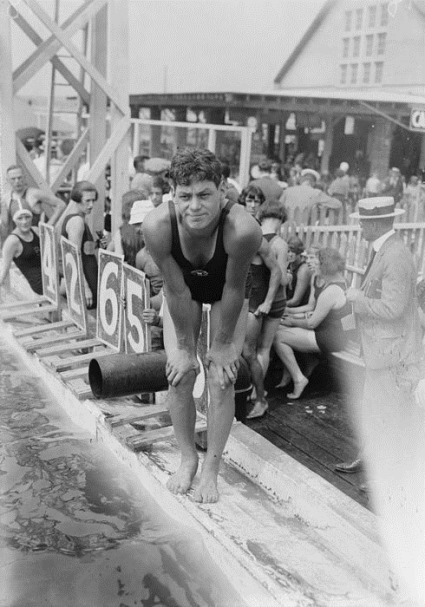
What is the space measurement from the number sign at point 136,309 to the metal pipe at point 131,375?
20.2 inches

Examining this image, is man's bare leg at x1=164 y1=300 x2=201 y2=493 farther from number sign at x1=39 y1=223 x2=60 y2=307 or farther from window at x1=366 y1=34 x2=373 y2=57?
window at x1=366 y1=34 x2=373 y2=57

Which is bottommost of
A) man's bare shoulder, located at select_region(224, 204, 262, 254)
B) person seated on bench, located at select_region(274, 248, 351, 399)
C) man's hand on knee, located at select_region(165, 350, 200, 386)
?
person seated on bench, located at select_region(274, 248, 351, 399)

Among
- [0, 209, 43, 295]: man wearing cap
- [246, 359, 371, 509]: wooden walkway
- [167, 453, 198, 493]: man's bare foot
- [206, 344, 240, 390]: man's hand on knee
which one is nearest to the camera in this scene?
[206, 344, 240, 390]: man's hand on knee

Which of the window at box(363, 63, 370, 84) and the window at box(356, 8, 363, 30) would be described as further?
the window at box(356, 8, 363, 30)

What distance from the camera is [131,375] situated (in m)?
4.42

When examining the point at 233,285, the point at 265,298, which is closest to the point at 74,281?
the point at 265,298

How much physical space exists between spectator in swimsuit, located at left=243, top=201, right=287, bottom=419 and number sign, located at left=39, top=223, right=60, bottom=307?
239cm

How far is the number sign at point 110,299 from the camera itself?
5504 mm

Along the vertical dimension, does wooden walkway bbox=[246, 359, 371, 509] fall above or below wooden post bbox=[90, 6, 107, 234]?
below

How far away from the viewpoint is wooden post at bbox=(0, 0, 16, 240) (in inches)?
295

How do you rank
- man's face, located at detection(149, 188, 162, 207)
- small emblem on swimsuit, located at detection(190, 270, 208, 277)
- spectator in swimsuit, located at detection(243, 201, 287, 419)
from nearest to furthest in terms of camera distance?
1. small emblem on swimsuit, located at detection(190, 270, 208, 277)
2. spectator in swimsuit, located at detection(243, 201, 287, 419)
3. man's face, located at detection(149, 188, 162, 207)

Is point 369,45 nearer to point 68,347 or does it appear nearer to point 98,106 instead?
point 98,106

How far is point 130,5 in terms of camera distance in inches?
309

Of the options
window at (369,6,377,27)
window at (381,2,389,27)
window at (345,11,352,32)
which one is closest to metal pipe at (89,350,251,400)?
window at (381,2,389,27)
